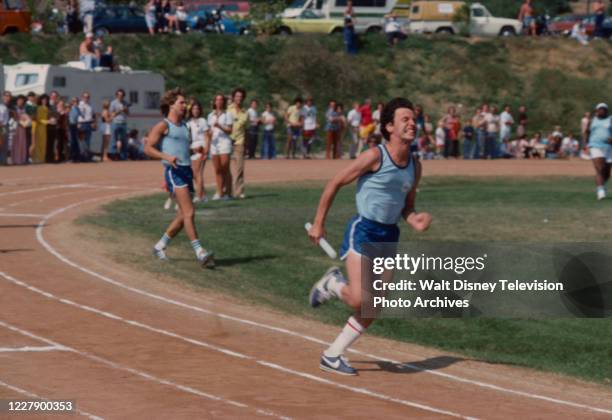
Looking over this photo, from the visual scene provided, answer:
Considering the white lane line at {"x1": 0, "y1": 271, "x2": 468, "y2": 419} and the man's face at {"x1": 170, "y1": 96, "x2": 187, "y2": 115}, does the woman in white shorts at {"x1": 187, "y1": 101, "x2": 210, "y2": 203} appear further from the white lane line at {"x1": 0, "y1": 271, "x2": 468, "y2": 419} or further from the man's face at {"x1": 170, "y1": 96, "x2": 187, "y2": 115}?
the white lane line at {"x1": 0, "y1": 271, "x2": 468, "y2": 419}

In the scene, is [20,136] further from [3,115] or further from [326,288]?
[326,288]

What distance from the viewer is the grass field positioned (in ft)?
52.1

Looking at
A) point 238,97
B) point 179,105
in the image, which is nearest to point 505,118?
point 238,97

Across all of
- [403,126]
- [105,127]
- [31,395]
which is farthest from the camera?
[105,127]

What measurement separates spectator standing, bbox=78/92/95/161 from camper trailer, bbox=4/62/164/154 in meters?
1.41

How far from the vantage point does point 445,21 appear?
64562 millimetres

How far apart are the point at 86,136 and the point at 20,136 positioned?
235cm

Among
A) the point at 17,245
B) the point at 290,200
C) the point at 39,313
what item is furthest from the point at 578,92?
the point at 39,313

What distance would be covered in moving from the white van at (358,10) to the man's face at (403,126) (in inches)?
1975

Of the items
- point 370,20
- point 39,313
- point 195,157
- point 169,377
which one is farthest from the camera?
A: point 370,20

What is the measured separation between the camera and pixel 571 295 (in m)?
18.3

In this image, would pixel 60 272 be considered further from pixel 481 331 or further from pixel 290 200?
pixel 290 200

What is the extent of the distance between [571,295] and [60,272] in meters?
6.70

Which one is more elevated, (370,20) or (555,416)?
(370,20)
